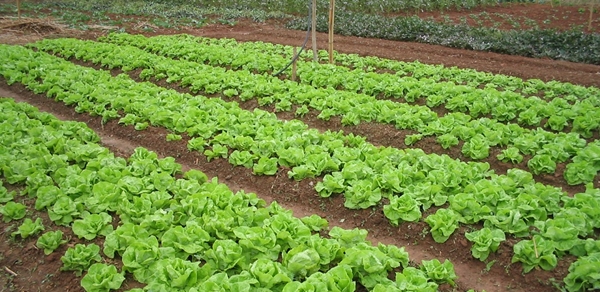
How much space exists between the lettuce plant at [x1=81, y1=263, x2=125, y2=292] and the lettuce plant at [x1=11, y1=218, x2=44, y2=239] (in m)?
1.23

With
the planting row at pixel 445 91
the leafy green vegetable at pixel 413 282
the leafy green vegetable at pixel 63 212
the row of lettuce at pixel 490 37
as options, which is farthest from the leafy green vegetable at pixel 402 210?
the row of lettuce at pixel 490 37

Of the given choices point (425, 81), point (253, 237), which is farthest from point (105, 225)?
point (425, 81)

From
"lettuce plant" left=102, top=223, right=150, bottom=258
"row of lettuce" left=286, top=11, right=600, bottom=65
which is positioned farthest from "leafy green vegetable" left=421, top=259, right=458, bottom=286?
"row of lettuce" left=286, top=11, right=600, bottom=65

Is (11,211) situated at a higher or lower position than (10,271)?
higher

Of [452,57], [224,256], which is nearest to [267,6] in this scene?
[452,57]

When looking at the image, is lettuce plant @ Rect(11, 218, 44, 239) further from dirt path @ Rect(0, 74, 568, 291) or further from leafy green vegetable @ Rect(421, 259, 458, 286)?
leafy green vegetable @ Rect(421, 259, 458, 286)

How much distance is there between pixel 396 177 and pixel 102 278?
3644 mm

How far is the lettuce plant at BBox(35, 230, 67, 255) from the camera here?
14.7 feet

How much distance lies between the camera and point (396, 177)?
18.6 feet

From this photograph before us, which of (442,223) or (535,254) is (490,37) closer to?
(442,223)

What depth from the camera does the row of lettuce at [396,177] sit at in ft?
15.3

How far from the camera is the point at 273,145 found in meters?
6.79

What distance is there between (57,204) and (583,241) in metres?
5.78

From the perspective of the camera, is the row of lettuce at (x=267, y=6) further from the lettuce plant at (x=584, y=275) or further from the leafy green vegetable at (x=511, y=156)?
the lettuce plant at (x=584, y=275)
